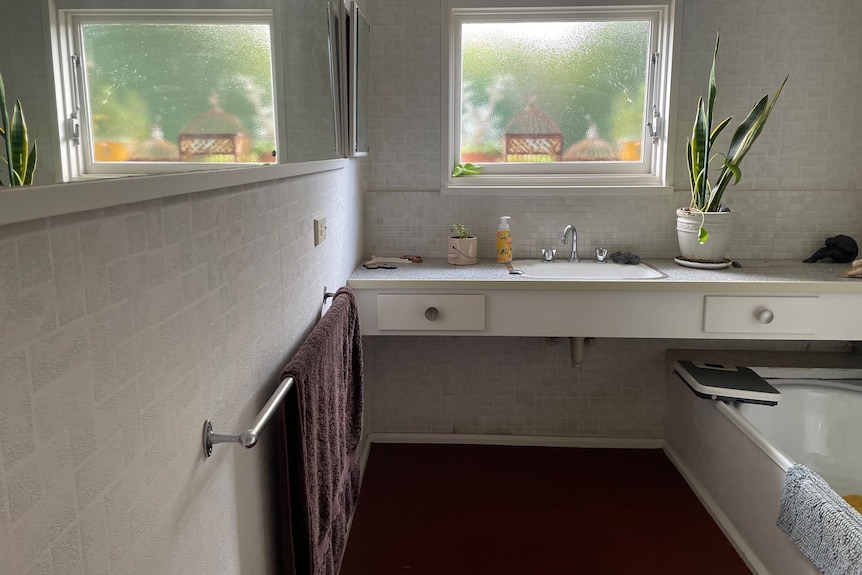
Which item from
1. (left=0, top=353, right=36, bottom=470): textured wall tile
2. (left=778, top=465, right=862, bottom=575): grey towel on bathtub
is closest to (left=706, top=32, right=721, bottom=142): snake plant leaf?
(left=778, top=465, right=862, bottom=575): grey towel on bathtub

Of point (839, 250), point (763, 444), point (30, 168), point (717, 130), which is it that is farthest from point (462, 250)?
point (30, 168)

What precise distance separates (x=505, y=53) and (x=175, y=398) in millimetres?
2233

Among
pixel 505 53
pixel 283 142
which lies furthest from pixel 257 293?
pixel 505 53

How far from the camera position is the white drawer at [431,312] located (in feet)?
7.65

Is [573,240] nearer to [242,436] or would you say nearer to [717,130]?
[717,130]

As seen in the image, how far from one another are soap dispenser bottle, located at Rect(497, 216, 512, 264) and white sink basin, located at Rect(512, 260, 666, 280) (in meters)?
0.04

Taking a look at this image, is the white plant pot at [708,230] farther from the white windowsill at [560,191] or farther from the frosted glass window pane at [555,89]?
the frosted glass window pane at [555,89]

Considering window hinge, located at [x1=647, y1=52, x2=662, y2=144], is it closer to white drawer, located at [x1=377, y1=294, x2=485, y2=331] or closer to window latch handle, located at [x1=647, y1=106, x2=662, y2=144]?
window latch handle, located at [x1=647, y1=106, x2=662, y2=144]

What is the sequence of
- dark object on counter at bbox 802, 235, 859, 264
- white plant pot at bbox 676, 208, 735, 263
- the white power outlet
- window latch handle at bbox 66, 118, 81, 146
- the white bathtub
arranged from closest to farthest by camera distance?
window latch handle at bbox 66, 118, 81, 146 → the white power outlet → the white bathtub → white plant pot at bbox 676, 208, 735, 263 → dark object on counter at bbox 802, 235, 859, 264

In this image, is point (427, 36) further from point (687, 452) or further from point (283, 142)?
point (687, 452)

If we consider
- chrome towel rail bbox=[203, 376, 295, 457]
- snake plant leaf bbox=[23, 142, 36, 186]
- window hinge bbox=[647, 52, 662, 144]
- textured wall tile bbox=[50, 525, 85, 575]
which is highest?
window hinge bbox=[647, 52, 662, 144]

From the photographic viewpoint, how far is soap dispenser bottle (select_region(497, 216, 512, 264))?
104 inches

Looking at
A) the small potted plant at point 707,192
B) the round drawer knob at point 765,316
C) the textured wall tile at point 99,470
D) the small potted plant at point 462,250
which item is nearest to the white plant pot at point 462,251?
the small potted plant at point 462,250

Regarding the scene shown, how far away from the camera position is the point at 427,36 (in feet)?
8.64
